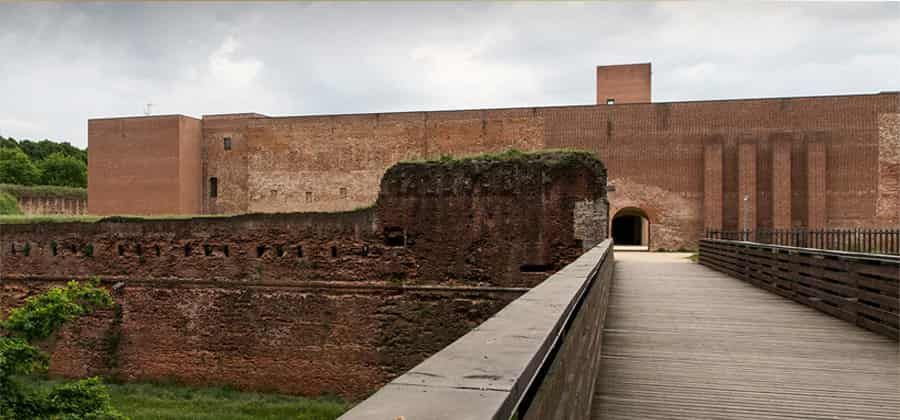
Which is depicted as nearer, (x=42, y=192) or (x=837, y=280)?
(x=837, y=280)

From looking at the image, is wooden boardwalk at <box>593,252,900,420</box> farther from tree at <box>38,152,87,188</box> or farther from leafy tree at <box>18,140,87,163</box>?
leafy tree at <box>18,140,87,163</box>

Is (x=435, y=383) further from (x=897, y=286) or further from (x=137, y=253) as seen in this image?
(x=137, y=253)

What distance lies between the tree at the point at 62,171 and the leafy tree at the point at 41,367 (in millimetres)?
58503

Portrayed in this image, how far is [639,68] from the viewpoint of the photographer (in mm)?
36844

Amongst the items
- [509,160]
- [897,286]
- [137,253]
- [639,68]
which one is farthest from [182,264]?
[639,68]

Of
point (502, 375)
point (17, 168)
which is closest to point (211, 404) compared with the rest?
point (502, 375)

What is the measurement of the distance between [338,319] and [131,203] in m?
24.2

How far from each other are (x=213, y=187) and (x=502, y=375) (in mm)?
34184

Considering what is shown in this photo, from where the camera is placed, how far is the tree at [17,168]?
5512cm

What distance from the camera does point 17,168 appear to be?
185 ft

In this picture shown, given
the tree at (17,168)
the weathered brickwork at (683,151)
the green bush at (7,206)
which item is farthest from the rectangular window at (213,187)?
the tree at (17,168)

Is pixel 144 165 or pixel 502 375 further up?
pixel 144 165

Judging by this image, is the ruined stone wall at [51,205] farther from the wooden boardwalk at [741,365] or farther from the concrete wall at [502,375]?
the concrete wall at [502,375]

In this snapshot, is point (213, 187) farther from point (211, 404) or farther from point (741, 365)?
point (741, 365)
